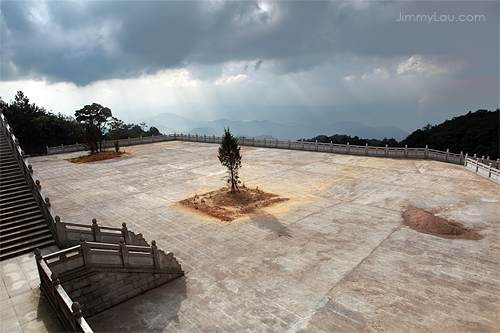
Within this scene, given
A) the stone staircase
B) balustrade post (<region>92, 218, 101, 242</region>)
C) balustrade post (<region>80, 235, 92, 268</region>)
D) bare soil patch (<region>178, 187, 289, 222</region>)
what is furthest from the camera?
bare soil patch (<region>178, 187, 289, 222</region>)

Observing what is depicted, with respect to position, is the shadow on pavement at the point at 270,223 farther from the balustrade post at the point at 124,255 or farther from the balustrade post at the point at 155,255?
the balustrade post at the point at 124,255

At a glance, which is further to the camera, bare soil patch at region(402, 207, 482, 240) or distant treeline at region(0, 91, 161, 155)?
distant treeline at region(0, 91, 161, 155)

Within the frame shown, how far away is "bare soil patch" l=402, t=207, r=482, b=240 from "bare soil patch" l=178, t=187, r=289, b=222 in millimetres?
6694

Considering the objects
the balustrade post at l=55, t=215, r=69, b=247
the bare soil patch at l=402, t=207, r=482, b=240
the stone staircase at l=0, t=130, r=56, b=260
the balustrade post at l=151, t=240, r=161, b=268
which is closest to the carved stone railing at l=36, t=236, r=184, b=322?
the balustrade post at l=151, t=240, r=161, b=268

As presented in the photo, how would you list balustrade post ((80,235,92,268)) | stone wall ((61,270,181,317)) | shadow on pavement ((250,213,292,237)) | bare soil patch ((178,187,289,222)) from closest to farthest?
stone wall ((61,270,181,317)) < balustrade post ((80,235,92,268)) < shadow on pavement ((250,213,292,237)) < bare soil patch ((178,187,289,222))

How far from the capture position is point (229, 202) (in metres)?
16.9

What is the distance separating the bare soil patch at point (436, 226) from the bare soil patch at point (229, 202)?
669 cm

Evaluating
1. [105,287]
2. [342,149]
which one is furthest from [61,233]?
[342,149]

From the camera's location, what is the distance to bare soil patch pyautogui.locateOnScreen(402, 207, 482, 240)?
39.8 ft

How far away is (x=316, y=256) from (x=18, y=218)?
1143cm

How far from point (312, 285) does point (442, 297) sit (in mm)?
3564

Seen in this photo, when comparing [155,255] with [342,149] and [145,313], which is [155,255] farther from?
[342,149]

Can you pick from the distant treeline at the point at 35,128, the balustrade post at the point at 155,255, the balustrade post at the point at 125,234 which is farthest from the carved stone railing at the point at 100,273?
the distant treeline at the point at 35,128

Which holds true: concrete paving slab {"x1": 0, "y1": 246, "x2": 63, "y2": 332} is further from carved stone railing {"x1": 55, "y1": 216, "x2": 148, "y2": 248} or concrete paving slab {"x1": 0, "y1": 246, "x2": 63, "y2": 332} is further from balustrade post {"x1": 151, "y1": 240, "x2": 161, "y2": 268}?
balustrade post {"x1": 151, "y1": 240, "x2": 161, "y2": 268}
